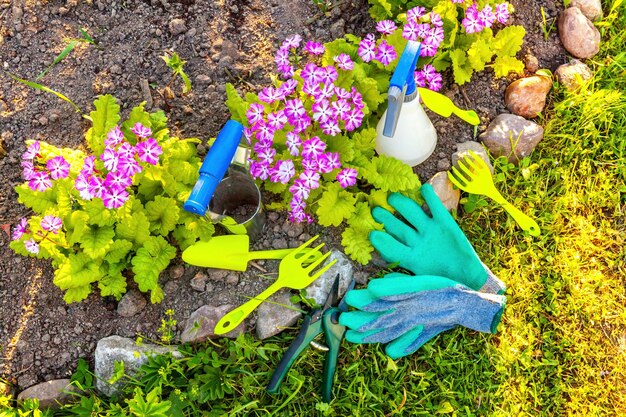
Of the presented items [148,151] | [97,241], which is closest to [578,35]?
[148,151]

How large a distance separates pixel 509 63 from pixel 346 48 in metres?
0.66

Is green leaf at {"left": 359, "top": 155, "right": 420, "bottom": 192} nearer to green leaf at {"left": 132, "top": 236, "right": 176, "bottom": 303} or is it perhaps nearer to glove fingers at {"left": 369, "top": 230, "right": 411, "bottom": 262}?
glove fingers at {"left": 369, "top": 230, "right": 411, "bottom": 262}

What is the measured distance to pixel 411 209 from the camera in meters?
2.25

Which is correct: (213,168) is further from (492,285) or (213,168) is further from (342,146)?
(492,285)

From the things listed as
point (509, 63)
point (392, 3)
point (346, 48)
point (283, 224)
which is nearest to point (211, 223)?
point (283, 224)

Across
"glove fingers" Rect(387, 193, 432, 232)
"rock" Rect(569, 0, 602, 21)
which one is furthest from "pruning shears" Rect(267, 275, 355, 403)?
"rock" Rect(569, 0, 602, 21)

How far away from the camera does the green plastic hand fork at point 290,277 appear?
2.14 m

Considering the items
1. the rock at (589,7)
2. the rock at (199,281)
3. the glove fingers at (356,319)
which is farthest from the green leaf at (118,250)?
the rock at (589,7)

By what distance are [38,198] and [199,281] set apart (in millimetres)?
613

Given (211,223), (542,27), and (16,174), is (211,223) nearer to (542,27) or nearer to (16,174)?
(16,174)

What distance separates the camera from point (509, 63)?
243 cm

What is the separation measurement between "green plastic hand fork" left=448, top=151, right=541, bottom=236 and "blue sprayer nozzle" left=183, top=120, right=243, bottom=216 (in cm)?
86

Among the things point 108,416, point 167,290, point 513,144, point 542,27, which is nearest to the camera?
point 108,416

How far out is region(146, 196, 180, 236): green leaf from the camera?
2.05 meters
